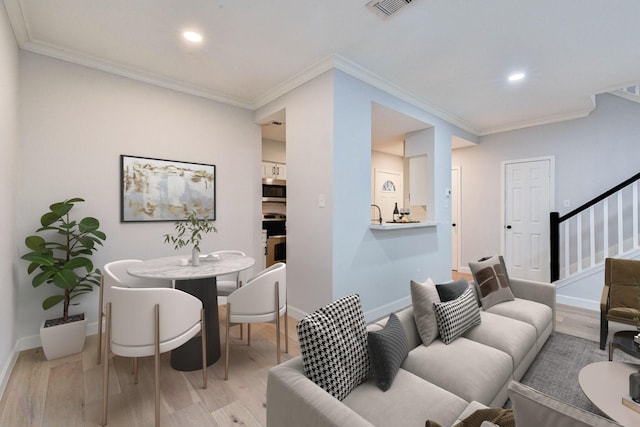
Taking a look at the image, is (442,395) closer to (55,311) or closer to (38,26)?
(55,311)

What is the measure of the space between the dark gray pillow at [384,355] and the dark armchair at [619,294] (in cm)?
226

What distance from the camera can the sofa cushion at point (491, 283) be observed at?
2729 mm

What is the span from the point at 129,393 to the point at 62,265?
1.35 m

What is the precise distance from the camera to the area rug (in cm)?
199

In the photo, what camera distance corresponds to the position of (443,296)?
2.21 m

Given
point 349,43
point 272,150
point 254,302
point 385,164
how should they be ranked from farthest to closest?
point 385,164 → point 272,150 → point 349,43 → point 254,302

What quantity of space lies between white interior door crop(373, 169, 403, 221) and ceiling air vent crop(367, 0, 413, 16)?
4.19m

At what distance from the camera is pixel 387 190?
6.57m

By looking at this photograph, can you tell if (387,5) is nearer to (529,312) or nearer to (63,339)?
(529,312)

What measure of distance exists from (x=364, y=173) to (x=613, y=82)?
307cm

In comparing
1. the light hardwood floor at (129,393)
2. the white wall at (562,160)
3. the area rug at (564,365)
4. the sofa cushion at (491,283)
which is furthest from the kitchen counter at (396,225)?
the white wall at (562,160)

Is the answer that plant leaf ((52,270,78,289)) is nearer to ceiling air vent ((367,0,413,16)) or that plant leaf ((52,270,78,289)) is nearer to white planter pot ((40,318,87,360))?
white planter pot ((40,318,87,360))

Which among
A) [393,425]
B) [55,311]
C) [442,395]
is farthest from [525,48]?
[55,311]

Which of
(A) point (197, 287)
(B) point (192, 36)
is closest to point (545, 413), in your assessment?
(A) point (197, 287)
